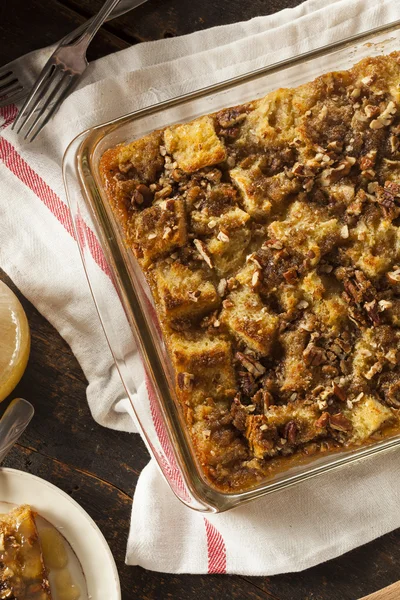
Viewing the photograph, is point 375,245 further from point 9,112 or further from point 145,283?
point 9,112

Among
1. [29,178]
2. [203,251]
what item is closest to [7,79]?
[29,178]

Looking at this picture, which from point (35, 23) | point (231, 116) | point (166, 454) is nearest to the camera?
point (231, 116)

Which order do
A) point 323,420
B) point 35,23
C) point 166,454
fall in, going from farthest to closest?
point 35,23
point 166,454
point 323,420

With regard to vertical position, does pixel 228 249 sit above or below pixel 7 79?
below

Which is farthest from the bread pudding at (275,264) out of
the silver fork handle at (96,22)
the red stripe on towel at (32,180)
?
the silver fork handle at (96,22)

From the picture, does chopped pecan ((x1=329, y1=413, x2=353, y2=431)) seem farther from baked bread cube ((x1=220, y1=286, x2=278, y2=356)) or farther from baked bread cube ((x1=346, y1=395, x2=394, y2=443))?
baked bread cube ((x1=220, y1=286, x2=278, y2=356))

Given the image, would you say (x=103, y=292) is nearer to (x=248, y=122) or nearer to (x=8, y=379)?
(x=8, y=379)

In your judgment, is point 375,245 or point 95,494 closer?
point 375,245

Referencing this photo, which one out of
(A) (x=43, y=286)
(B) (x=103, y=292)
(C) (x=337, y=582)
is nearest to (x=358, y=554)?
(C) (x=337, y=582)
